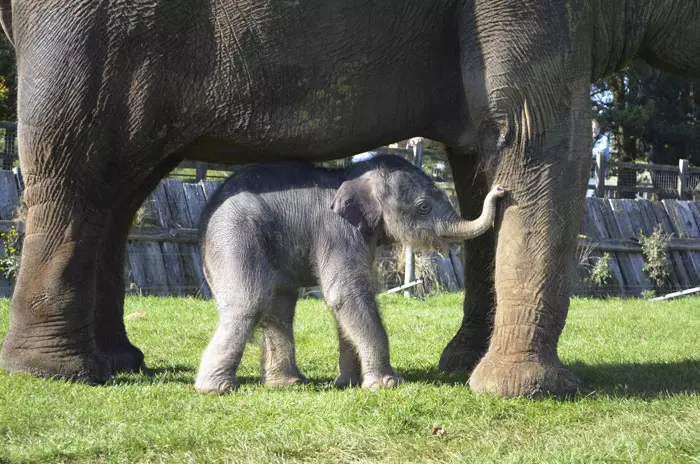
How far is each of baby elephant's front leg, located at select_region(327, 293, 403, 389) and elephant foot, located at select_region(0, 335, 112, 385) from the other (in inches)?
55.5

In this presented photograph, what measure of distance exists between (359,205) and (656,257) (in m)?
11.6

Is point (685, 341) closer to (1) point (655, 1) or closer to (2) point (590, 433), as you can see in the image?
(1) point (655, 1)

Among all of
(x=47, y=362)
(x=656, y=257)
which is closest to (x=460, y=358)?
(x=47, y=362)

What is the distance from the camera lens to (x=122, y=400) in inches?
188

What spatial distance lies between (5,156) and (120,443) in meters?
10.5

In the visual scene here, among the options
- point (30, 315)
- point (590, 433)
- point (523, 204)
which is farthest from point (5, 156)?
point (590, 433)

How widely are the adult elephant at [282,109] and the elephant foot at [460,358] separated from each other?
1.10 m

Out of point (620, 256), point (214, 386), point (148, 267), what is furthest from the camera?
point (620, 256)

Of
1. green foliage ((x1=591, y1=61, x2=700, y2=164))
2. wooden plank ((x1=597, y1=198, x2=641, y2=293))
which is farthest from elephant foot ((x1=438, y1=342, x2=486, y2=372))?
green foliage ((x1=591, y1=61, x2=700, y2=164))

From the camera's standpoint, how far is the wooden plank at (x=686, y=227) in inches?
642

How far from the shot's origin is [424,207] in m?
5.31

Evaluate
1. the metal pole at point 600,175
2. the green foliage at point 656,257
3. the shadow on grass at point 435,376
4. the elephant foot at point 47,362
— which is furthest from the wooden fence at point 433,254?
the elephant foot at point 47,362

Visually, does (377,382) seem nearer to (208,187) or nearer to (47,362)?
(47,362)

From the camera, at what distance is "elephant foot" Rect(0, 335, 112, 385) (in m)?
5.11
